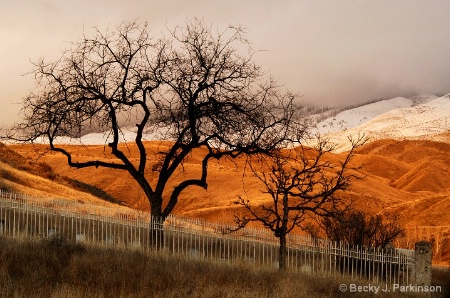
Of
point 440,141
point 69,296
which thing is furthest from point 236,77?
point 440,141

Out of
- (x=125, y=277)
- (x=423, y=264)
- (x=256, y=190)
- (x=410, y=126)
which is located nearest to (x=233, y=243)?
(x=423, y=264)

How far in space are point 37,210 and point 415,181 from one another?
78328 millimetres

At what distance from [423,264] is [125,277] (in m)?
10.4

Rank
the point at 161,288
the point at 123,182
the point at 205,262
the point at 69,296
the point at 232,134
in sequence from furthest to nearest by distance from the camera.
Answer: the point at 123,182
the point at 232,134
the point at 205,262
the point at 161,288
the point at 69,296

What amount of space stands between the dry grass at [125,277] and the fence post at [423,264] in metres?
4.27

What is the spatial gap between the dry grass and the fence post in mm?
4269

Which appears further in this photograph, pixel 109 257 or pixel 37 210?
pixel 37 210

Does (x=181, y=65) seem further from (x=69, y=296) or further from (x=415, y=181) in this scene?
(x=415, y=181)

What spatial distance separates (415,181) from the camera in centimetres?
9238

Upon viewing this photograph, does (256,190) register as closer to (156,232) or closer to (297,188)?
(297,188)

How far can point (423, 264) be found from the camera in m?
19.6

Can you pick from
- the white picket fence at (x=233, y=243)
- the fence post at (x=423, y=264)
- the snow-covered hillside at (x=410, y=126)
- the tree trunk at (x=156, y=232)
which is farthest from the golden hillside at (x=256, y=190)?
the snow-covered hillside at (x=410, y=126)

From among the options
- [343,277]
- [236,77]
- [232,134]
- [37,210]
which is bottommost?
[343,277]

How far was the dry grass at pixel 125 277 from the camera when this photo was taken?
12531mm
